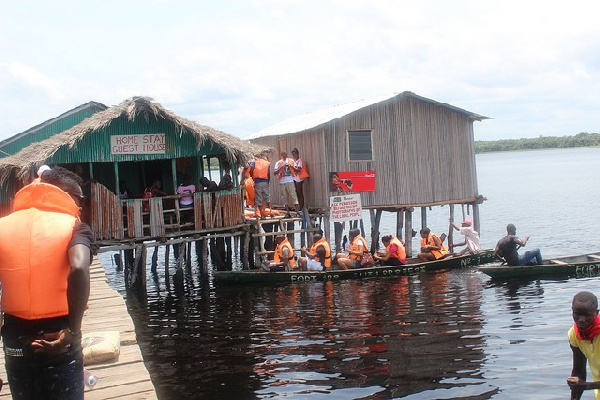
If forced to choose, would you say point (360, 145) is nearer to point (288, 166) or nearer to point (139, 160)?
point (288, 166)

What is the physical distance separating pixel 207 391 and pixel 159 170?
1408cm

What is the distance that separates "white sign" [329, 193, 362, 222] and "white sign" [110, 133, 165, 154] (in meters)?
6.11

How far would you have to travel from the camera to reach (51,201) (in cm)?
468

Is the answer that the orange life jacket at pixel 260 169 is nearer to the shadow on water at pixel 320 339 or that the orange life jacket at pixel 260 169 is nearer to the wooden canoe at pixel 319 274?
the wooden canoe at pixel 319 274

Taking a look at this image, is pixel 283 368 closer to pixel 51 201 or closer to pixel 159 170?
pixel 51 201

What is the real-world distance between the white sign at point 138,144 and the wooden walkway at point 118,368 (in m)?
10.8

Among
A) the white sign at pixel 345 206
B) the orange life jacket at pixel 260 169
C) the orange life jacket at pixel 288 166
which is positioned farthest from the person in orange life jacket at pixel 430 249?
the orange life jacket at pixel 260 169

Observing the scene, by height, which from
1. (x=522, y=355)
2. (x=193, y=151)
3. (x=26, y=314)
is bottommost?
(x=522, y=355)

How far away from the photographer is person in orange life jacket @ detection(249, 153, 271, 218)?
23.3m

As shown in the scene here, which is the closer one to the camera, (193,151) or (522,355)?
(522,355)

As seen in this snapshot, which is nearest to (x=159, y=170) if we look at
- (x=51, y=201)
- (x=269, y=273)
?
(x=269, y=273)

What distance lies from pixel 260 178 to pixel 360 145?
3.66 m

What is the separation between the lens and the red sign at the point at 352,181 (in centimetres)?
2409

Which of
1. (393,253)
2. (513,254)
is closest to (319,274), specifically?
(393,253)
